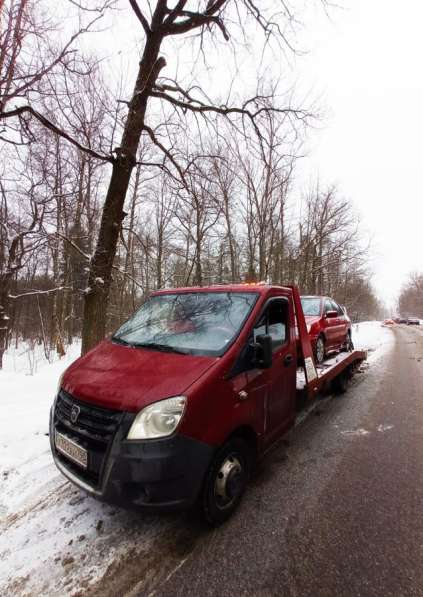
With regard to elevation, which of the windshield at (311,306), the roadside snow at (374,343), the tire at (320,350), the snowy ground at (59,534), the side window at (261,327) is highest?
the windshield at (311,306)

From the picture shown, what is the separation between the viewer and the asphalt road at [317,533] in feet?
6.72

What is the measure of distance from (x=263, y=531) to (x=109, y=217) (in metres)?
5.54

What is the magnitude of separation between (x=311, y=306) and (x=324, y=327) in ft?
2.43

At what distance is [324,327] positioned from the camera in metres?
6.58

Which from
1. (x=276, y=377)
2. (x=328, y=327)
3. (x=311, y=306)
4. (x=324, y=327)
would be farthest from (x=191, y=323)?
(x=311, y=306)

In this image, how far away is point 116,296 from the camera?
904 inches

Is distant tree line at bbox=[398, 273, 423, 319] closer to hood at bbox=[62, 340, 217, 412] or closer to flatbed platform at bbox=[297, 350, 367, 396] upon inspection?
flatbed platform at bbox=[297, 350, 367, 396]

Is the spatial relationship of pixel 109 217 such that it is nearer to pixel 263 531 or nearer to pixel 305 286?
pixel 263 531

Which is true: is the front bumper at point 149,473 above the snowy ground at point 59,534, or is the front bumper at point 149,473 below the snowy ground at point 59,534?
above

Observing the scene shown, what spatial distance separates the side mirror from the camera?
2783 mm

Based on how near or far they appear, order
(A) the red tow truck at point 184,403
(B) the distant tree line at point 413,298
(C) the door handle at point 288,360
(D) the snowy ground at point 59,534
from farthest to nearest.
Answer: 1. (B) the distant tree line at point 413,298
2. (C) the door handle at point 288,360
3. (A) the red tow truck at point 184,403
4. (D) the snowy ground at point 59,534

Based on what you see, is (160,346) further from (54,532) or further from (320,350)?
(320,350)

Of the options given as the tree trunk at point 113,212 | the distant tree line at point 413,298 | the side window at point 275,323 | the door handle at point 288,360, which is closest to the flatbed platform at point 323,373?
the door handle at point 288,360

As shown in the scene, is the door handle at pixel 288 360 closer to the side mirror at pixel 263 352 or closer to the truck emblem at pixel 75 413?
the side mirror at pixel 263 352
